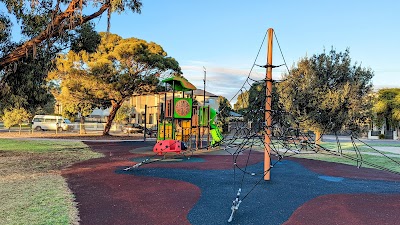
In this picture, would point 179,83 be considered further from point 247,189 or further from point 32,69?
point 247,189

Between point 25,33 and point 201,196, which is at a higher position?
point 25,33

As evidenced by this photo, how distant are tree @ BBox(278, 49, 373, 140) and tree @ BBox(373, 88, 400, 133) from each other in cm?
2041

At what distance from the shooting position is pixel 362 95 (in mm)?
17828

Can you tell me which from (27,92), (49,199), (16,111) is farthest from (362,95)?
(16,111)

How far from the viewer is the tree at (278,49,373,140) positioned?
1680 cm

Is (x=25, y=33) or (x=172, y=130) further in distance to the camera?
(x=172, y=130)

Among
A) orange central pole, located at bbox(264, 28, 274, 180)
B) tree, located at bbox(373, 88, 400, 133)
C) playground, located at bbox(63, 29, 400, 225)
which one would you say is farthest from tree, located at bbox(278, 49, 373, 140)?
tree, located at bbox(373, 88, 400, 133)

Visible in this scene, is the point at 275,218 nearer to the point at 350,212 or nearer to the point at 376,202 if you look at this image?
the point at 350,212

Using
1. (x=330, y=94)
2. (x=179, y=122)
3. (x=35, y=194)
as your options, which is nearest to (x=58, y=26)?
(x=35, y=194)

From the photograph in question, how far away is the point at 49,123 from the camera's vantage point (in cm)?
3691

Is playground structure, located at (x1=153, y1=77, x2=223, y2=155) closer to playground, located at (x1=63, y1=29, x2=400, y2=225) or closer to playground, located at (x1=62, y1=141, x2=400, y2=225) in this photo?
playground, located at (x1=63, y1=29, x2=400, y2=225)

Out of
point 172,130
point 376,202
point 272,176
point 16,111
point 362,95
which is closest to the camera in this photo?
point 376,202

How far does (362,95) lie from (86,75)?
65.2 feet

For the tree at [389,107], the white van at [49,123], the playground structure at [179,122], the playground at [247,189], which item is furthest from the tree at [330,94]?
the white van at [49,123]
